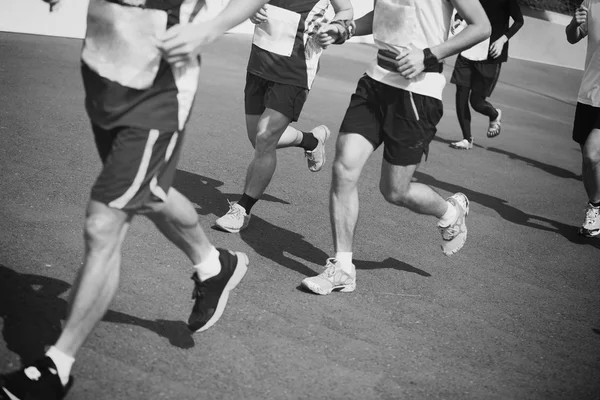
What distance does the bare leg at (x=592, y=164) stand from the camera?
6777 mm

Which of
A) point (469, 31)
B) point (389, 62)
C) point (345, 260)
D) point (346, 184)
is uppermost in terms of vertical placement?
point (469, 31)

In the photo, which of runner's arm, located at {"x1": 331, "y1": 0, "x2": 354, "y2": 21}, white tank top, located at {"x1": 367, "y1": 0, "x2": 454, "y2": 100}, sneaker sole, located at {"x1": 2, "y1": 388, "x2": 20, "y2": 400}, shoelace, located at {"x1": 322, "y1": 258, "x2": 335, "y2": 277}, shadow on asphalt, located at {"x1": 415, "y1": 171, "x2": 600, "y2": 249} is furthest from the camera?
shadow on asphalt, located at {"x1": 415, "y1": 171, "x2": 600, "y2": 249}

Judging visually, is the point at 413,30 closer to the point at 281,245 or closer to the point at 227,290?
the point at 281,245

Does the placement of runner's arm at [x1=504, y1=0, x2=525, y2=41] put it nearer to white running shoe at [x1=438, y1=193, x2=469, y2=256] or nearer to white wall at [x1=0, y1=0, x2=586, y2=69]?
white wall at [x1=0, y1=0, x2=586, y2=69]

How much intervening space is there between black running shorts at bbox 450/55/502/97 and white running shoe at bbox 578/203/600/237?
11.0ft

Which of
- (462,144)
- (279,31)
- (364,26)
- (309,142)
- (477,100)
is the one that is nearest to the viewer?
(364,26)

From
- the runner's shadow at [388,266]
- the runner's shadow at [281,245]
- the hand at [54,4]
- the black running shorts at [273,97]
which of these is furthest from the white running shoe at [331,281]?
the hand at [54,4]

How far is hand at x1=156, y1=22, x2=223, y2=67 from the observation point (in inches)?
121

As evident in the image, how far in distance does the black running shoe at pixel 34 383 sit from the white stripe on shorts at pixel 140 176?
0.64 meters

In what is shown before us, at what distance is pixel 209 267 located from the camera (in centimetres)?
366

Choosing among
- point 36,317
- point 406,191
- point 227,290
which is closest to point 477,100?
point 406,191

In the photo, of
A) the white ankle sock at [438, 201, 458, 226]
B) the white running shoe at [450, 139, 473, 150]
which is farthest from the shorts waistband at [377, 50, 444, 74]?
the white running shoe at [450, 139, 473, 150]

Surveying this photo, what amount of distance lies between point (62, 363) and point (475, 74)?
7959mm

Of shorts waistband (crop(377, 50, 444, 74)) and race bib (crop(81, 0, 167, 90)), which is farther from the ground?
race bib (crop(81, 0, 167, 90))
